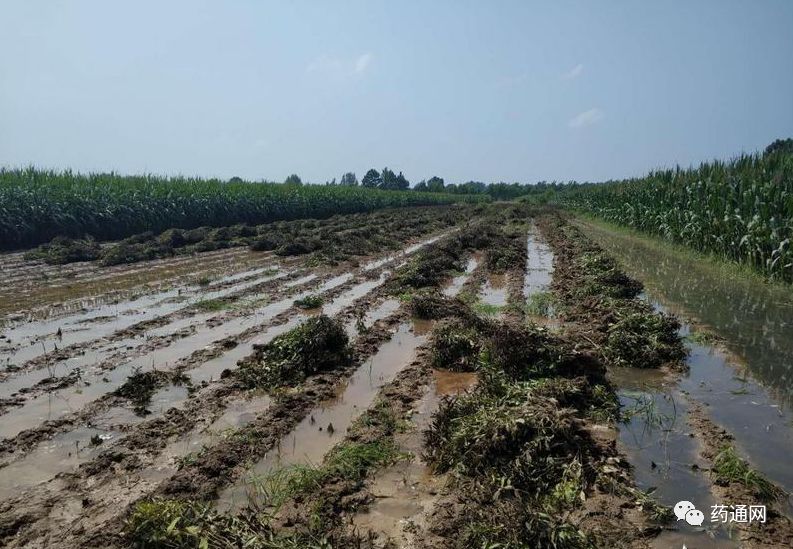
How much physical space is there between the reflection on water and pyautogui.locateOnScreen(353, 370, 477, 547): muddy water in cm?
406

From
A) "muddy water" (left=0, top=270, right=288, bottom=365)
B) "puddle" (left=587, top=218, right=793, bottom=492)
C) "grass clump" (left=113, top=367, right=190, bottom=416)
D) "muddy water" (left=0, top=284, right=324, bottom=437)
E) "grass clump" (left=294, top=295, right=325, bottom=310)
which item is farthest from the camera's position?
"grass clump" (left=294, top=295, right=325, bottom=310)

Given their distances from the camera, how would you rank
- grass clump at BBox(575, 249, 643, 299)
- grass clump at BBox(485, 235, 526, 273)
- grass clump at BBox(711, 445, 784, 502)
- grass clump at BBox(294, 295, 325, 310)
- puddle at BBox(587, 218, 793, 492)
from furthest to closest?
1. grass clump at BBox(485, 235, 526, 273)
2. grass clump at BBox(575, 249, 643, 299)
3. grass clump at BBox(294, 295, 325, 310)
4. puddle at BBox(587, 218, 793, 492)
5. grass clump at BBox(711, 445, 784, 502)

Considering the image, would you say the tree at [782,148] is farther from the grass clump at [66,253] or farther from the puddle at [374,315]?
the grass clump at [66,253]

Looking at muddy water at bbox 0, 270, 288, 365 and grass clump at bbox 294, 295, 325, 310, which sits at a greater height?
muddy water at bbox 0, 270, 288, 365

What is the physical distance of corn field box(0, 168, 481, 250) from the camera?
18656mm

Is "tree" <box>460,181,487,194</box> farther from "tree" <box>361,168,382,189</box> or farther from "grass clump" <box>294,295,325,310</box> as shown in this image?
"grass clump" <box>294,295,325,310</box>

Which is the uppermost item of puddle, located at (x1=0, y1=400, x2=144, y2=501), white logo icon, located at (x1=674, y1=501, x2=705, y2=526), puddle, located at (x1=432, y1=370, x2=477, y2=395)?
puddle, located at (x1=0, y1=400, x2=144, y2=501)

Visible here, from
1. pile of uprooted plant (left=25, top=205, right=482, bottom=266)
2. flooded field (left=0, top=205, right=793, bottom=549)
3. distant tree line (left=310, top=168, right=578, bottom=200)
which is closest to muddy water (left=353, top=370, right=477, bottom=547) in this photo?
flooded field (left=0, top=205, right=793, bottom=549)

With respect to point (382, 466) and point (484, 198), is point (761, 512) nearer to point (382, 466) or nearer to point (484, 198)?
point (382, 466)

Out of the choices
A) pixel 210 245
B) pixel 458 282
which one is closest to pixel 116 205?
pixel 210 245

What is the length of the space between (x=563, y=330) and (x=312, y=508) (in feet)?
17.8

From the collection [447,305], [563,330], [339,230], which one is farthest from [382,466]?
[339,230]

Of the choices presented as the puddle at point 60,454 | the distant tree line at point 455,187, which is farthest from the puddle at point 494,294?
the distant tree line at point 455,187

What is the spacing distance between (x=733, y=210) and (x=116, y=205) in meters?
21.6
